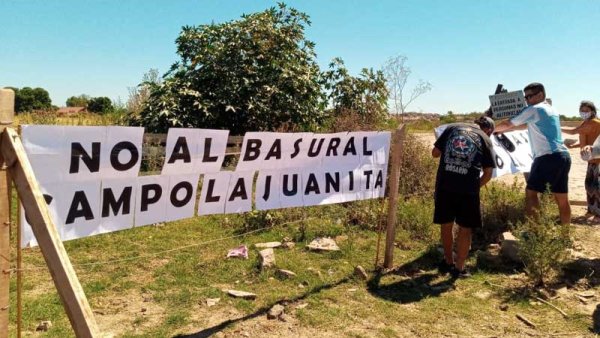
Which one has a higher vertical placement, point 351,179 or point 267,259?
point 351,179

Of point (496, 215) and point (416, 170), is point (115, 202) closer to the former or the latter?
point (496, 215)

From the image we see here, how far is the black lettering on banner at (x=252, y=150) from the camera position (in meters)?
4.01

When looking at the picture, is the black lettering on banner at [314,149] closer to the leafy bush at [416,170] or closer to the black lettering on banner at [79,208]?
the black lettering on banner at [79,208]

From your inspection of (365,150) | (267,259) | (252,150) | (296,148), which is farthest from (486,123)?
(267,259)

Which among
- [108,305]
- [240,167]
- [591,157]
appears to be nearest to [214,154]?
[240,167]

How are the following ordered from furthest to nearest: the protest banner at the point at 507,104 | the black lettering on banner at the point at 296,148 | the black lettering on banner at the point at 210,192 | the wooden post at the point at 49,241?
the protest banner at the point at 507,104, the black lettering on banner at the point at 296,148, the black lettering on banner at the point at 210,192, the wooden post at the point at 49,241

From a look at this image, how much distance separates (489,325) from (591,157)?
96.7 inches

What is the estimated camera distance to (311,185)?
15.1ft

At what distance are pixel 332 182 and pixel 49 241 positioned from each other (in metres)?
3.02

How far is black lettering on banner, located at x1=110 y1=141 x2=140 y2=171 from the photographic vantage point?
3121mm

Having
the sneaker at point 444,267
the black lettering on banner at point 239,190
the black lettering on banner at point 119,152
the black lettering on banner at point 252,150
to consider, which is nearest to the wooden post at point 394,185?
the sneaker at point 444,267

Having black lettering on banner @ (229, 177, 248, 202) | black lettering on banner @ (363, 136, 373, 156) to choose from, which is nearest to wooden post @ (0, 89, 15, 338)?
black lettering on banner @ (229, 177, 248, 202)

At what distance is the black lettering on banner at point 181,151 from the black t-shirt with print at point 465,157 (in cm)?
265

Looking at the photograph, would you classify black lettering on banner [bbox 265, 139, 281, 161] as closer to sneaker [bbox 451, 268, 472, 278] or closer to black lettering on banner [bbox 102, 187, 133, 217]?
black lettering on banner [bbox 102, 187, 133, 217]
